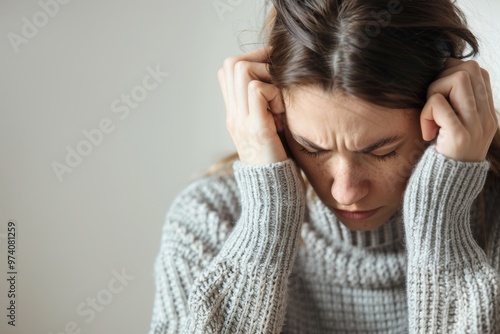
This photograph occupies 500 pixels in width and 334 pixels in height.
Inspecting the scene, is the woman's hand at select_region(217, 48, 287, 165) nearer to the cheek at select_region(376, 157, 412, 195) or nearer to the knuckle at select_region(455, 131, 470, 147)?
the cheek at select_region(376, 157, 412, 195)

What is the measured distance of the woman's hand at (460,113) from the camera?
0.95 m

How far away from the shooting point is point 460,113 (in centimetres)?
98

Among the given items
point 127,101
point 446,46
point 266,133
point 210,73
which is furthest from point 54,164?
point 446,46

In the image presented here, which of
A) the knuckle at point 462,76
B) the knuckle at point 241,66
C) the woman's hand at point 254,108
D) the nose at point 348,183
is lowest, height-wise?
the nose at point 348,183

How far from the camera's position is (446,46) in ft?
3.28

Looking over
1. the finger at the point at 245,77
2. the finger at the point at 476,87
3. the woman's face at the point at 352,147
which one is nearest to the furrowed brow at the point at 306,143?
the woman's face at the point at 352,147

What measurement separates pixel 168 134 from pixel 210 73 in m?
0.17

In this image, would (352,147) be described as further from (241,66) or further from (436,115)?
(241,66)

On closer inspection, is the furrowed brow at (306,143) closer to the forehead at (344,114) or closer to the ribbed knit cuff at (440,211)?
the forehead at (344,114)

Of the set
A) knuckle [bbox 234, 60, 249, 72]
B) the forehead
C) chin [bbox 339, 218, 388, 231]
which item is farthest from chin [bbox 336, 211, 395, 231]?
knuckle [bbox 234, 60, 249, 72]

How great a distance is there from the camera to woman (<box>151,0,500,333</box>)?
3.04 ft

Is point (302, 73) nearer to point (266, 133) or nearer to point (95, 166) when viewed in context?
point (266, 133)

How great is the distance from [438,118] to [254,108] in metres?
0.29

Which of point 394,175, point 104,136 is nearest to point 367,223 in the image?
point 394,175
